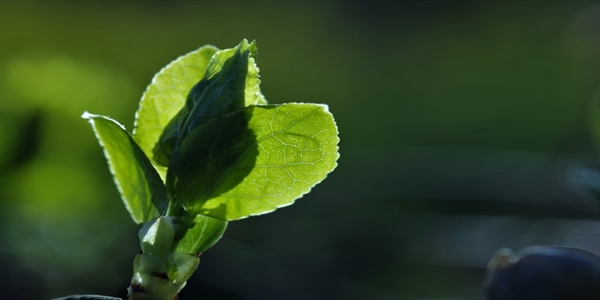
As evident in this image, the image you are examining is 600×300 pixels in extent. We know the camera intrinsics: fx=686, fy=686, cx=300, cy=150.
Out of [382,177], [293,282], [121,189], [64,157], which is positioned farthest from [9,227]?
[382,177]

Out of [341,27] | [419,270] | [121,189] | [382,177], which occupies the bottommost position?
[419,270]

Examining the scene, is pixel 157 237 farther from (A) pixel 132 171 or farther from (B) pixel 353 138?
(B) pixel 353 138

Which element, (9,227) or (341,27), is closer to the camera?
(9,227)

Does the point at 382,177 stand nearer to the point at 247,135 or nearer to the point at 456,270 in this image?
the point at 456,270

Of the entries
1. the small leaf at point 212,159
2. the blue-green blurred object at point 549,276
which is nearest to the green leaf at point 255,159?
the small leaf at point 212,159

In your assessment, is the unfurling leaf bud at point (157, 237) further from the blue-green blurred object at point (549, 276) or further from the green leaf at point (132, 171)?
the blue-green blurred object at point (549, 276)

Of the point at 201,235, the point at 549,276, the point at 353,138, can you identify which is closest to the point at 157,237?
the point at 201,235
